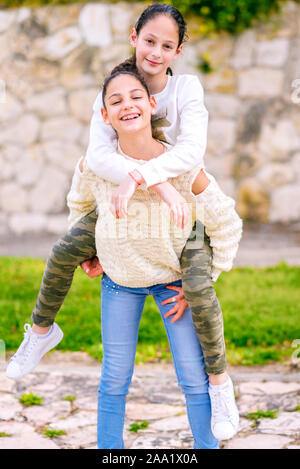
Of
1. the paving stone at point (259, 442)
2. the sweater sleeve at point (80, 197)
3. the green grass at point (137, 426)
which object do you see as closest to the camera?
the sweater sleeve at point (80, 197)

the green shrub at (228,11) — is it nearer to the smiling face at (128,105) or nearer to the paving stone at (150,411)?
the paving stone at (150,411)

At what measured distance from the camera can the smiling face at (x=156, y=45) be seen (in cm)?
244

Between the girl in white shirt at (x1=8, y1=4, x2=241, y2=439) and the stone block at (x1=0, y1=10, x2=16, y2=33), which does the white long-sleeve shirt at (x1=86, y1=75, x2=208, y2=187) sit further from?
the stone block at (x1=0, y1=10, x2=16, y2=33)

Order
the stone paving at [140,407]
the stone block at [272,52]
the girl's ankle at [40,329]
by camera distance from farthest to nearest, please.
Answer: the stone block at [272,52] → the stone paving at [140,407] → the girl's ankle at [40,329]

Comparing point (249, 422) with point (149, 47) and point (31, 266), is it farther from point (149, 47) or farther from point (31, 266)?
point (31, 266)

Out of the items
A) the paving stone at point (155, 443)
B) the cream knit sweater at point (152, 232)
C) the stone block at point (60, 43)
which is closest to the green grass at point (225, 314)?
the paving stone at point (155, 443)

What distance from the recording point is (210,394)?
2.47 m

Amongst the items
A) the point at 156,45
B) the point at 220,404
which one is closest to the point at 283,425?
the point at 220,404

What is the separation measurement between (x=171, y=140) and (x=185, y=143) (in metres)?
0.20

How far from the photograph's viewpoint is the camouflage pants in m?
2.37

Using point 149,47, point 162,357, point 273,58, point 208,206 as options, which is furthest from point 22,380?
point 273,58

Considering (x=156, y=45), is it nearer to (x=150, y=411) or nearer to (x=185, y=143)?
(x=185, y=143)

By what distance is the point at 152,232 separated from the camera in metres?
2.38

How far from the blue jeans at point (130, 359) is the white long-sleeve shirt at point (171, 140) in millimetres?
503
